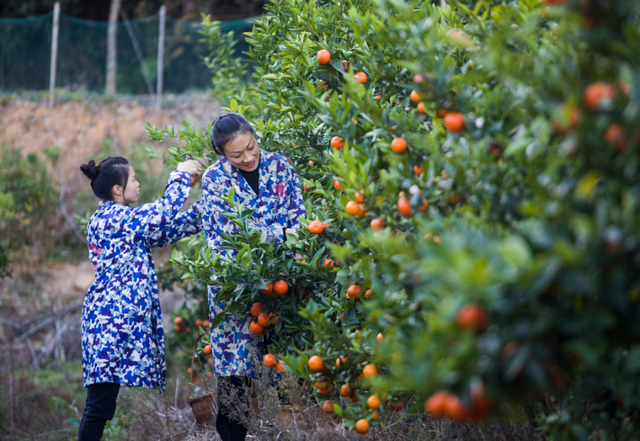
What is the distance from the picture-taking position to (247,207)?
2.34 metres

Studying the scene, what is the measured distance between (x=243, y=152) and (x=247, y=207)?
0.79ft

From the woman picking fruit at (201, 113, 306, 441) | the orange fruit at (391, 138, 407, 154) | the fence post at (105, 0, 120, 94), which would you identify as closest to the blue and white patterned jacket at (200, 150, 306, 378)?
the woman picking fruit at (201, 113, 306, 441)

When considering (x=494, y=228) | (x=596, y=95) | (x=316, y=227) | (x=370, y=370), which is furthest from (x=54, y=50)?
(x=596, y=95)

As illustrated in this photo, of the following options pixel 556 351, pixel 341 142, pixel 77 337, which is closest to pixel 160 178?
pixel 77 337

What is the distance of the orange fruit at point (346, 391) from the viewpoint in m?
1.63

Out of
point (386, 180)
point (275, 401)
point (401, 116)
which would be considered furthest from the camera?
point (275, 401)

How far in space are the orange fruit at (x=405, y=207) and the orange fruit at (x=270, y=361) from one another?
1.07m

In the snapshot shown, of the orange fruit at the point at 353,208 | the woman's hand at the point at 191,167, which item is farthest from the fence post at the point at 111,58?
the orange fruit at the point at 353,208

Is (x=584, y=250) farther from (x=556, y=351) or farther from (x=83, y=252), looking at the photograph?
(x=83, y=252)

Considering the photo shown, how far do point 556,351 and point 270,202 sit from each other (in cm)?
152

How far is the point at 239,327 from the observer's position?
2326mm

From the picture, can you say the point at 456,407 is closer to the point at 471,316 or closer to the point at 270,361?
the point at 471,316

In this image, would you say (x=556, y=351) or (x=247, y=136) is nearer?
(x=556, y=351)

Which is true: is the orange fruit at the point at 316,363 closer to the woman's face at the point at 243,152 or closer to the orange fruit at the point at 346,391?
the orange fruit at the point at 346,391
